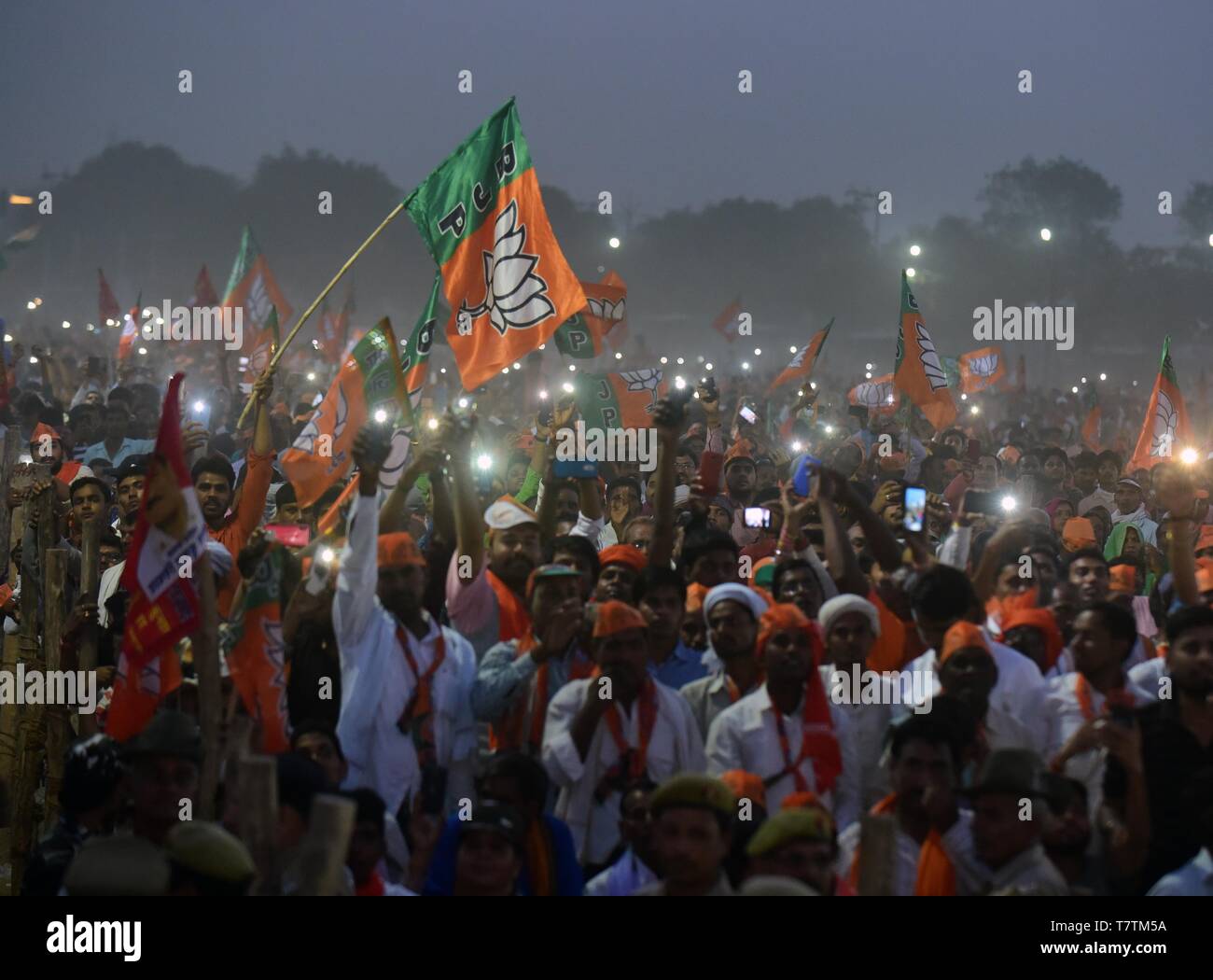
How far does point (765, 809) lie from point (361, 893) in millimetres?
1339

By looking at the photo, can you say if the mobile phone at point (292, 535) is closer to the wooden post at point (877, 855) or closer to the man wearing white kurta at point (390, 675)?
the man wearing white kurta at point (390, 675)

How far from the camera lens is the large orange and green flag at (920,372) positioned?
13.2m

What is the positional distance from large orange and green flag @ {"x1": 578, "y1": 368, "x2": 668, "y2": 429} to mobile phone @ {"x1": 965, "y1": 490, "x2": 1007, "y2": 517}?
14.1ft

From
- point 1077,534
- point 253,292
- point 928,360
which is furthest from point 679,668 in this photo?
point 253,292

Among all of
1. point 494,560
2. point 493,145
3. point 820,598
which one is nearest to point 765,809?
point 820,598

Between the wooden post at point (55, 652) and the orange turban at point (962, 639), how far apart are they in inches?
163

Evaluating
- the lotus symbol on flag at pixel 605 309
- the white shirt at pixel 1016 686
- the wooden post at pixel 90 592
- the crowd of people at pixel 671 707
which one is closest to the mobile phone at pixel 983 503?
the crowd of people at pixel 671 707

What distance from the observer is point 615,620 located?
19.2 ft

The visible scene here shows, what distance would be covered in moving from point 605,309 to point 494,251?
608 cm

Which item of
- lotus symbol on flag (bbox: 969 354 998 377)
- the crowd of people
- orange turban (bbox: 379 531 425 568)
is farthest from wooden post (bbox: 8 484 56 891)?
lotus symbol on flag (bbox: 969 354 998 377)

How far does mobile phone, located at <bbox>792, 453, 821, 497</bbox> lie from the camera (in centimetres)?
710

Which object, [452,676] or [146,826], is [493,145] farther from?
[146,826]

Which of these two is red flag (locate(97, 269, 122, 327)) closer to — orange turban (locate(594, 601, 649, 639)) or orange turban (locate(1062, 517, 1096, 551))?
orange turban (locate(1062, 517, 1096, 551))
